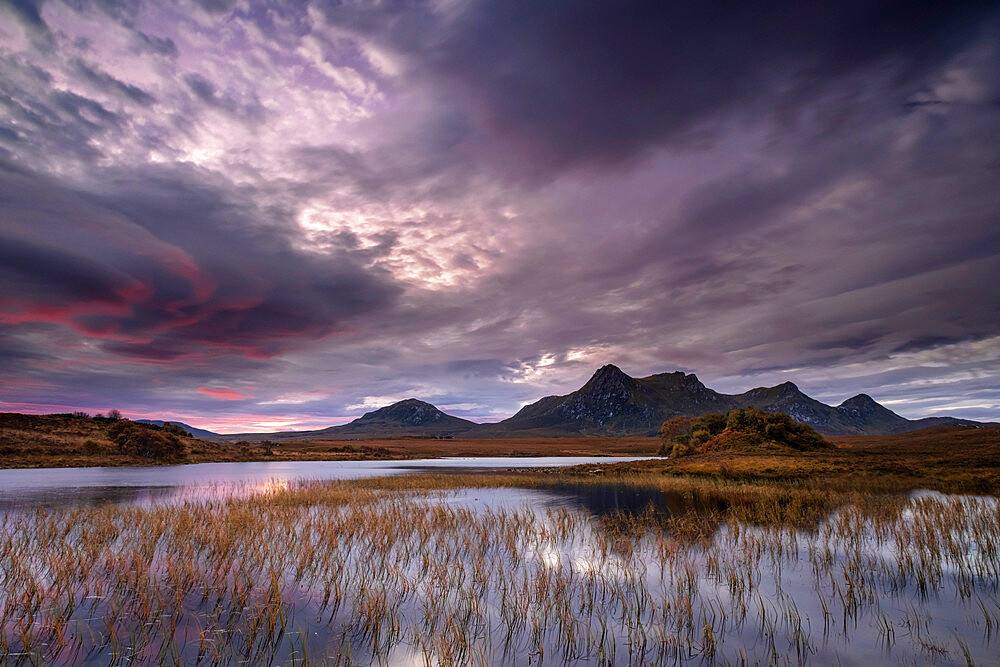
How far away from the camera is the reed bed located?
9609 millimetres

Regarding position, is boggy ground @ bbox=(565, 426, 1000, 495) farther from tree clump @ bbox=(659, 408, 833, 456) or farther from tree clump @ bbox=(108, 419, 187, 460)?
tree clump @ bbox=(108, 419, 187, 460)

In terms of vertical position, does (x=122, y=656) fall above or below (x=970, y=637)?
above

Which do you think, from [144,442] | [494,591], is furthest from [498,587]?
[144,442]

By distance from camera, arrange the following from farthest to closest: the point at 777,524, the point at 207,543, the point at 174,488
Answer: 1. the point at 174,488
2. the point at 777,524
3. the point at 207,543

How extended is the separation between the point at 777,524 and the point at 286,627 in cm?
2143

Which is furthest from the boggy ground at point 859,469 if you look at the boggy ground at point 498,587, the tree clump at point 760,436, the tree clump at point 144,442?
the tree clump at point 144,442

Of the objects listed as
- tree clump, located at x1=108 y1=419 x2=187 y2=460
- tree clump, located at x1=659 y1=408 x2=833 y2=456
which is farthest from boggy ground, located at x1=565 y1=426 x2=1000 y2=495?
tree clump, located at x1=108 y1=419 x2=187 y2=460

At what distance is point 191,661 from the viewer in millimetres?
8945

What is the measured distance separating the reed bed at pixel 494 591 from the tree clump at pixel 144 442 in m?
81.9

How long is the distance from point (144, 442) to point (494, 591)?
105 metres

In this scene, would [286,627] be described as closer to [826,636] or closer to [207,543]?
[207,543]

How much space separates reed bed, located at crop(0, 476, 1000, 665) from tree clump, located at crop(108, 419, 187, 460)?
8191 cm

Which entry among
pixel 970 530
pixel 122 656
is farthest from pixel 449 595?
pixel 970 530

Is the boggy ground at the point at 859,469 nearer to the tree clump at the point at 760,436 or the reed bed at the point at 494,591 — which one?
the tree clump at the point at 760,436
